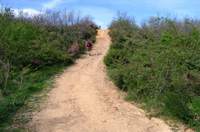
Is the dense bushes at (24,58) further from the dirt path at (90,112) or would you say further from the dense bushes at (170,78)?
the dense bushes at (170,78)

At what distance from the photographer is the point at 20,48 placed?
25.0 feet

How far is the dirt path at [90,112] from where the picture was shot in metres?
4.75

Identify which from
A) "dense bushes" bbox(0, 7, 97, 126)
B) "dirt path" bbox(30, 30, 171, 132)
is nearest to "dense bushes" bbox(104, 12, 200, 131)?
"dirt path" bbox(30, 30, 171, 132)

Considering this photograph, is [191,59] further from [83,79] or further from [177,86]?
[83,79]

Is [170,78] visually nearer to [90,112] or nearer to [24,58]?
[90,112]

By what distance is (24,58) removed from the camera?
1038cm

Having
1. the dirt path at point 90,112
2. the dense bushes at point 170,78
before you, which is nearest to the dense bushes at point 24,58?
the dirt path at point 90,112

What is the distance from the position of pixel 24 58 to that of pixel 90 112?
6350 mm

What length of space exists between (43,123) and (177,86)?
409 cm

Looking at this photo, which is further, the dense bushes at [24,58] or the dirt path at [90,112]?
the dense bushes at [24,58]

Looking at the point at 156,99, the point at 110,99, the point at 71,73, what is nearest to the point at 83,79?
the point at 71,73

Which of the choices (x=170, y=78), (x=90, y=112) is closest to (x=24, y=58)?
(x=90, y=112)

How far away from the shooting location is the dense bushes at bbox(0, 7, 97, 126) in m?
6.72

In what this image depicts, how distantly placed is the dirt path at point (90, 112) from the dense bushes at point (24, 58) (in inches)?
40.8
